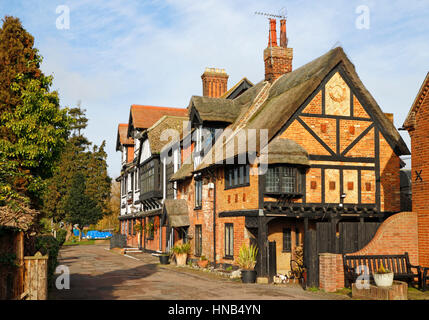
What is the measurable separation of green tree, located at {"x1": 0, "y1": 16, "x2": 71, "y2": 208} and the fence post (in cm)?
637

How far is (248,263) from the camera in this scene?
20156mm

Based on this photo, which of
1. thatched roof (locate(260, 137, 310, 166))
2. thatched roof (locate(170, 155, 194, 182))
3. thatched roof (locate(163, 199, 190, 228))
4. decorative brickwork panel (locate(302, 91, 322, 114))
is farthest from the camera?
thatched roof (locate(163, 199, 190, 228))

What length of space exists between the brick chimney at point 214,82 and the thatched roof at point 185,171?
572 cm

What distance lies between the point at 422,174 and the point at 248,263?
7.43m

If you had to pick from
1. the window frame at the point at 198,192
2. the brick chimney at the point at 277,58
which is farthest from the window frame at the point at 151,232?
the brick chimney at the point at 277,58

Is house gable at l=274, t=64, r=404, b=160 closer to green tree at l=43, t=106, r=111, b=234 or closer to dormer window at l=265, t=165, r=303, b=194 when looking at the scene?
dormer window at l=265, t=165, r=303, b=194

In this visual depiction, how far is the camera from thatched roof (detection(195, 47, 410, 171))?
2131 centimetres

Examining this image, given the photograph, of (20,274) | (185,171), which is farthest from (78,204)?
(20,274)

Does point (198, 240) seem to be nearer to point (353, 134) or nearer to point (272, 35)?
point (353, 134)

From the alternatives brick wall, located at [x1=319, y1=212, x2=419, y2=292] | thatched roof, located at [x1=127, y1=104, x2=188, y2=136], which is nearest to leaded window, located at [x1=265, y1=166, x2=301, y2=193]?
brick wall, located at [x1=319, y1=212, x2=419, y2=292]

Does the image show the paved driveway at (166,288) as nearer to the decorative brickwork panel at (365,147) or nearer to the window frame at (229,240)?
the window frame at (229,240)
